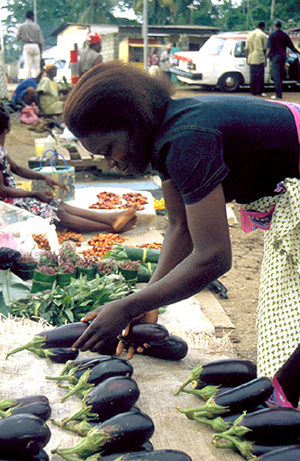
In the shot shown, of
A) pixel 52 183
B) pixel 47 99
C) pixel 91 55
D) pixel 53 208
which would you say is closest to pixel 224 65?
pixel 47 99

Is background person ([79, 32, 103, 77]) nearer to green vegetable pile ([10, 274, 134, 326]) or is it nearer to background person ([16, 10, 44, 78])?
background person ([16, 10, 44, 78])

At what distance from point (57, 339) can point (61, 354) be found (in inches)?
2.7

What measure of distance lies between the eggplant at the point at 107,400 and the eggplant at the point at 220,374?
11.6 inches

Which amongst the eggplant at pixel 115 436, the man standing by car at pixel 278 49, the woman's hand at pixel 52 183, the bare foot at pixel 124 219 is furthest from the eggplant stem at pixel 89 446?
the man standing by car at pixel 278 49

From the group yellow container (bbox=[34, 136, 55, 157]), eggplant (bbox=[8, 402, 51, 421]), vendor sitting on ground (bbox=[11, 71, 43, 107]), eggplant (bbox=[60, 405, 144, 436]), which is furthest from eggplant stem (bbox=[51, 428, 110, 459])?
vendor sitting on ground (bbox=[11, 71, 43, 107])

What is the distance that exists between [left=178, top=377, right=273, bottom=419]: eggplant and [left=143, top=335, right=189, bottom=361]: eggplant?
48 cm

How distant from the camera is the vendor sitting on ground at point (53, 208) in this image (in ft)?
15.9

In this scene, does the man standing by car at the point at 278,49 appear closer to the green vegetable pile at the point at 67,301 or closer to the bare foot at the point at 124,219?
the bare foot at the point at 124,219

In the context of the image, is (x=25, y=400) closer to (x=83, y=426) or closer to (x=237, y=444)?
(x=83, y=426)

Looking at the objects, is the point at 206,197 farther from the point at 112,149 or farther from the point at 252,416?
the point at 252,416

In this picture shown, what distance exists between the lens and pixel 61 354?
2396 millimetres

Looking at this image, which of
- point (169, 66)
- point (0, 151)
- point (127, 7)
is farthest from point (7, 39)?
point (0, 151)

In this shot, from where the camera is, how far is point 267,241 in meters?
2.43

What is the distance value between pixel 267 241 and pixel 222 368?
1.94 ft
